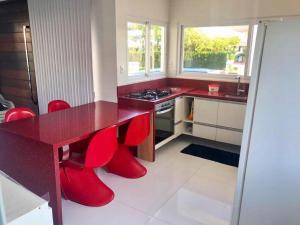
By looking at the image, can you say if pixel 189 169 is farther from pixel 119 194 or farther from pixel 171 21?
pixel 171 21

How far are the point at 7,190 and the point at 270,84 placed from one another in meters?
1.27

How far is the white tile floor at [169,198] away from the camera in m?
2.08

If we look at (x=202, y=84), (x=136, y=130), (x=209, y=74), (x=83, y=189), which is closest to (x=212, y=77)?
(x=209, y=74)

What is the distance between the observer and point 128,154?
294 cm

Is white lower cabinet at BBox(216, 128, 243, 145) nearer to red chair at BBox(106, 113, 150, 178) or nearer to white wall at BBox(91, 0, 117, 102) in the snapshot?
red chair at BBox(106, 113, 150, 178)

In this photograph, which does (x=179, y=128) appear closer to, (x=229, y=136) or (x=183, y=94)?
(x=183, y=94)

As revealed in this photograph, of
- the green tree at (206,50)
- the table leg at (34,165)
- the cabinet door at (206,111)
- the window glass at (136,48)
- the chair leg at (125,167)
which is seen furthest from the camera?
the green tree at (206,50)

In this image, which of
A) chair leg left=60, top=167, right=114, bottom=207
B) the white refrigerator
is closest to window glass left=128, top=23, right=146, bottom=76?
chair leg left=60, top=167, right=114, bottom=207

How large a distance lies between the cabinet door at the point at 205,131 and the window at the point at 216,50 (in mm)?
932

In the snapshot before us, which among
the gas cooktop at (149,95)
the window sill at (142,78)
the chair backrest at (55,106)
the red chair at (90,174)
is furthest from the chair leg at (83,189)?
the window sill at (142,78)

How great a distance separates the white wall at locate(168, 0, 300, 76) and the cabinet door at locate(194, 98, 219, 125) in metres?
0.89

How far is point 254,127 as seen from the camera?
1289mm

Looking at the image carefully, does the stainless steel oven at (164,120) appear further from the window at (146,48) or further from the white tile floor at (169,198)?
the window at (146,48)

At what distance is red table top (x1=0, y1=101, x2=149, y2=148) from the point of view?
1.86 m
